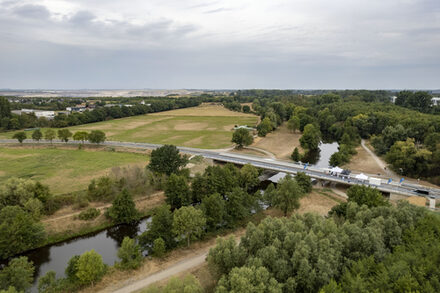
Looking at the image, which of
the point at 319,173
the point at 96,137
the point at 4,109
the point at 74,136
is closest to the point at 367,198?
the point at 319,173

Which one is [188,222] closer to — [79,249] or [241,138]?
[79,249]

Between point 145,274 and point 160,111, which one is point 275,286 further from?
point 160,111

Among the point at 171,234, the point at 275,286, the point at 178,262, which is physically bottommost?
the point at 178,262

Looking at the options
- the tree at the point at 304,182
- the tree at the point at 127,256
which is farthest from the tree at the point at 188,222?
the tree at the point at 304,182

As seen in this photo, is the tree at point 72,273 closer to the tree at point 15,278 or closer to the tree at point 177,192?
the tree at point 15,278

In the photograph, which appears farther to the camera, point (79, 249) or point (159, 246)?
point (79, 249)

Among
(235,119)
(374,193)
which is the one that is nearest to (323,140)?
(235,119)
